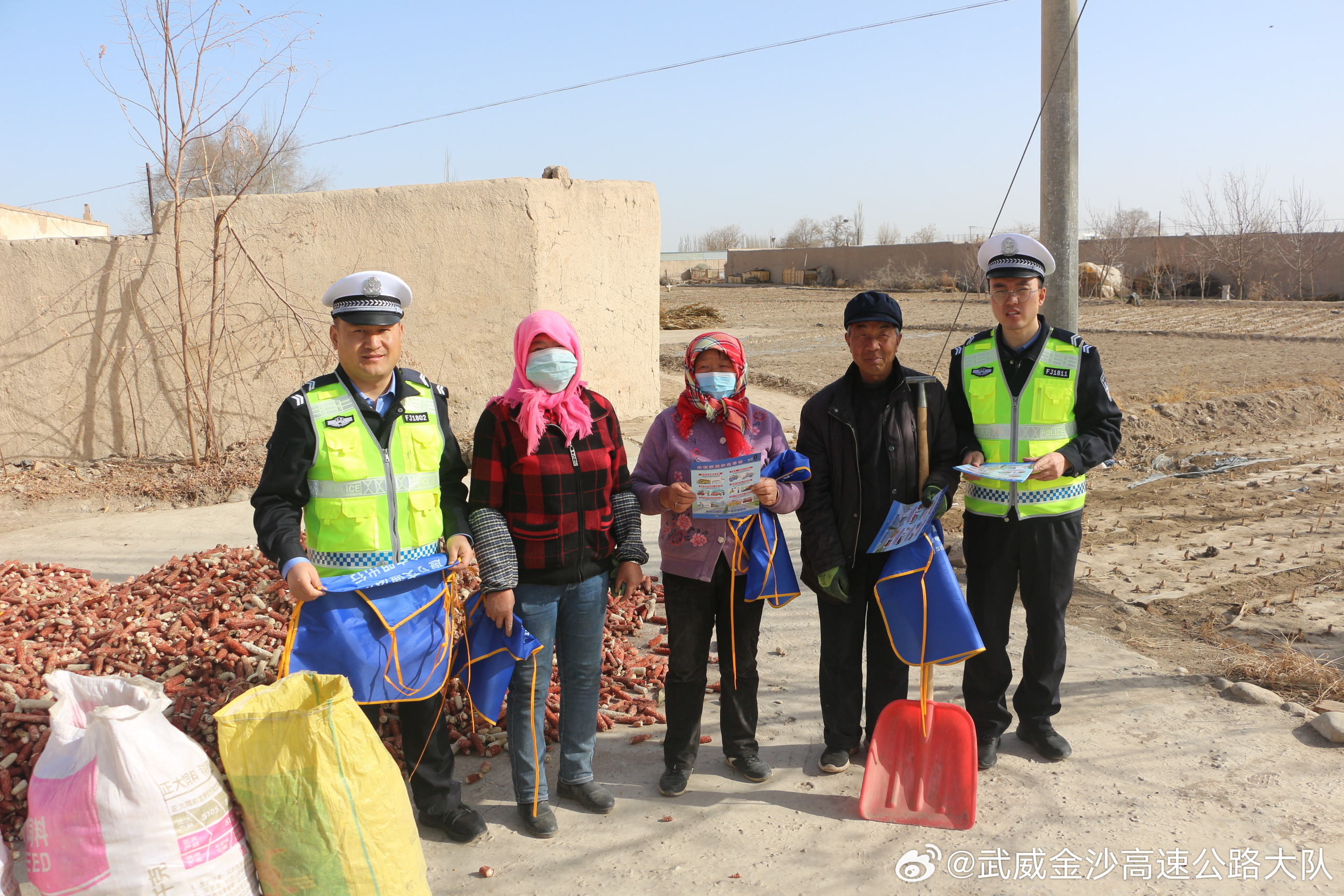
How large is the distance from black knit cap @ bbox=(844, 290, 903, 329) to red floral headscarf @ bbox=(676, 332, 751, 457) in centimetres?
44

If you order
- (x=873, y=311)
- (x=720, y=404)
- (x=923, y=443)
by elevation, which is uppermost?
(x=873, y=311)

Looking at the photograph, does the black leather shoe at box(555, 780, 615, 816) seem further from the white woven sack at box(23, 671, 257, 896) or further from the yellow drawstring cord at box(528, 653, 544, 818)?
the white woven sack at box(23, 671, 257, 896)

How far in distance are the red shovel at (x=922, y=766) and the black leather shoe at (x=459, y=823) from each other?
1.39m

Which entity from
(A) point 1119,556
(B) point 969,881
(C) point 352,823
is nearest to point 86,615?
(C) point 352,823

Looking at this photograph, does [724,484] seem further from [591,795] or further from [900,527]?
[591,795]

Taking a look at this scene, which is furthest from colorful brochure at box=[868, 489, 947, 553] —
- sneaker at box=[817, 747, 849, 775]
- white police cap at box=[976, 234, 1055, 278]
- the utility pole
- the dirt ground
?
the dirt ground

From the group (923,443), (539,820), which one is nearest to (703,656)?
(539,820)

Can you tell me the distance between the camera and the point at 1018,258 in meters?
3.66

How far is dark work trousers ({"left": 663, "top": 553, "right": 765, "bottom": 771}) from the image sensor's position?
352cm

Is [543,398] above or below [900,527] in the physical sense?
above

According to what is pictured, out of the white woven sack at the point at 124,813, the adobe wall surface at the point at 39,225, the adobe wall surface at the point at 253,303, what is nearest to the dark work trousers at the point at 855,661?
the white woven sack at the point at 124,813

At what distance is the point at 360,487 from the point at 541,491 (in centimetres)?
59

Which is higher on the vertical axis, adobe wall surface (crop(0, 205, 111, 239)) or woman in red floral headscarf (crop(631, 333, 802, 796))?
adobe wall surface (crop(0, 205, 111, 239))

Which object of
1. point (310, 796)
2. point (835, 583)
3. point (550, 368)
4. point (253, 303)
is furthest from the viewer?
point (253, 303)
